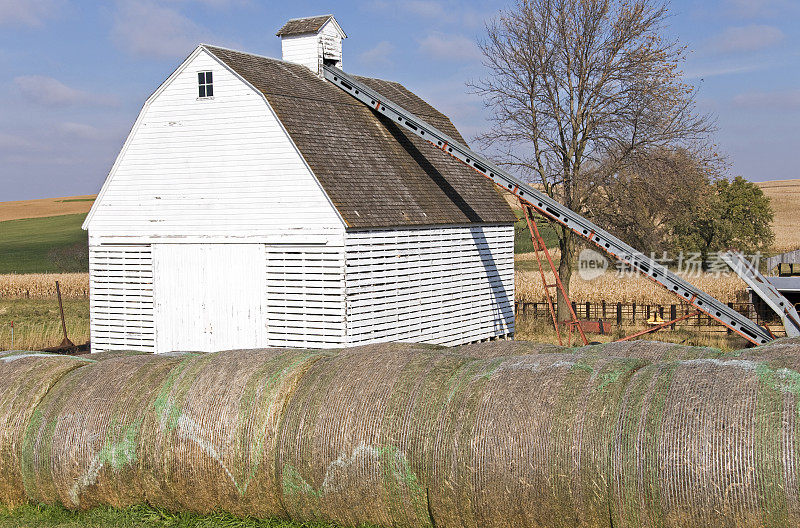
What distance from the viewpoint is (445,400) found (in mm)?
8141

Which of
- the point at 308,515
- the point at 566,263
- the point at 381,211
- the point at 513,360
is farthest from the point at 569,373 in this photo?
the point at 566,263

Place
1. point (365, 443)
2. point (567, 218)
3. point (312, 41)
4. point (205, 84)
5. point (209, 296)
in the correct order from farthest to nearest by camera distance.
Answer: point (312, 41) → point (567, 218) → point (205, 84) → point (209, 296) → point (365, 443)

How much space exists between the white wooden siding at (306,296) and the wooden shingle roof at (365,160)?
112 cm

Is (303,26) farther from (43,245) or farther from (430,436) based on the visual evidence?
(43,245)

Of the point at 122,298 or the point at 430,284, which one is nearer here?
the point at 122,298

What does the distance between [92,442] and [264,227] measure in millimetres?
9753

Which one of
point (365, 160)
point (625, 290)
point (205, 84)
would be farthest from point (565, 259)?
point (205, 84)

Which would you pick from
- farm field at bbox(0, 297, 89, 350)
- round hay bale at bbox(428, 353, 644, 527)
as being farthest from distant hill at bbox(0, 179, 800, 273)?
round hay bale at bbox(428, 353, 644, 527)

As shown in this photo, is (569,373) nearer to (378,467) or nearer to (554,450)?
(554,450)

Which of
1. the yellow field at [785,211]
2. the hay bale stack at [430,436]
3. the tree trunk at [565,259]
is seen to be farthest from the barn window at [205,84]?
the yellow field at [785,211]

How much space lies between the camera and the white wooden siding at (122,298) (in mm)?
19797

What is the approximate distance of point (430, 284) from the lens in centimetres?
2042

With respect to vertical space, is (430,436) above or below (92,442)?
above

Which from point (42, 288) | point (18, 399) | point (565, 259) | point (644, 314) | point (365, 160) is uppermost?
point (365, 160)
